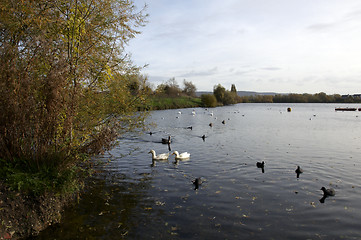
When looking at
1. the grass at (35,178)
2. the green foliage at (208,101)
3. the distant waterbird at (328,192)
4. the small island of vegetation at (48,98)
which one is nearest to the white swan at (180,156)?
the small island of vegetation at (48,98)

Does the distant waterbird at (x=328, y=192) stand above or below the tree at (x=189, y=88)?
below

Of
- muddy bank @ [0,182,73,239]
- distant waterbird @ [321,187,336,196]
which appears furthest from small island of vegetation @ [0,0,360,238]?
distant waterbird @ [321,187,336,196]

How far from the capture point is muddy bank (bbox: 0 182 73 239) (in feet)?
23.1

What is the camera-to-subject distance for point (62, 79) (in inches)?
309

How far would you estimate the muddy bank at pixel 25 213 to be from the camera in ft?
23.1

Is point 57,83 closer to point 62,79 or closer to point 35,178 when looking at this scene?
point 62,79

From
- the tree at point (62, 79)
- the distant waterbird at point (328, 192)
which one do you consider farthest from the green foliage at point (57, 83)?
the distant waterbird at point (328, 192)

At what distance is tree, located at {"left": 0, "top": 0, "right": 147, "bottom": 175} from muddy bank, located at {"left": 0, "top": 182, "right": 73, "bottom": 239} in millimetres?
1118

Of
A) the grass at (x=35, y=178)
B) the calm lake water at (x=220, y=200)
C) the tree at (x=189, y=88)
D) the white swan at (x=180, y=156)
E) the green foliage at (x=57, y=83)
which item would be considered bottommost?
the calm lake water at (x=220, y=200)

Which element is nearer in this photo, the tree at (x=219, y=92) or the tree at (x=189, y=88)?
the tree at (x=219, y=92)

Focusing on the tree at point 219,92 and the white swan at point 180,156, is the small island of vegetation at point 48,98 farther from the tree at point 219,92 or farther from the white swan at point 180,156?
the tree at point 219,92

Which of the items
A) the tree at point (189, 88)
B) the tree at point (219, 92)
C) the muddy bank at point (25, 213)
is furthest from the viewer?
the tree at point (189, 88)

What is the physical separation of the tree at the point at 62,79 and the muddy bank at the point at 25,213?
1.12m

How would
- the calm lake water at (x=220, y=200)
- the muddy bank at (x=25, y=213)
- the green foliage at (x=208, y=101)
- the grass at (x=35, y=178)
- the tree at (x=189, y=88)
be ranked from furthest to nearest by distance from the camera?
the tree at (x=189, y=88)
the green foliage at (x=208, y=101)
the calm lake water at (x=220, y=200)
the grass at (x=35, y=178)
the muddy bank at (x=25, y=213)
